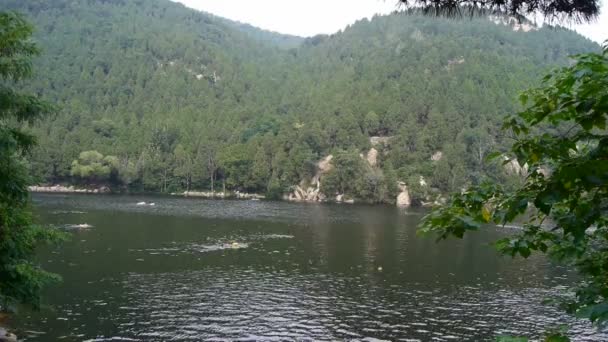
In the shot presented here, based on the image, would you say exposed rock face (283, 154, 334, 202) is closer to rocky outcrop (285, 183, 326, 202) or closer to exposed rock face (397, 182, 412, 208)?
rocky outcrop (285, 183, 326, 202)

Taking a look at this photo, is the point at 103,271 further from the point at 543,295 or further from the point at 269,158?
the point at 269,158

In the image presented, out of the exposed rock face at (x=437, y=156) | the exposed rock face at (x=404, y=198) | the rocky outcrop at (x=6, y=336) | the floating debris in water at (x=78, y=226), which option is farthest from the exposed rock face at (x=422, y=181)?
the rocky outcrop at (x=6, y=336)

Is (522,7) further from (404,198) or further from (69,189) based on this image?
(69,189)

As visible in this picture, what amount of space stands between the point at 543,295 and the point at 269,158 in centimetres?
12036

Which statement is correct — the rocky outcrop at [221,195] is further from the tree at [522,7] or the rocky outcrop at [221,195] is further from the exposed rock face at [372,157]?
the tree at [522,7]

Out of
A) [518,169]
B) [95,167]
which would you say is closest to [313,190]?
[518,169]

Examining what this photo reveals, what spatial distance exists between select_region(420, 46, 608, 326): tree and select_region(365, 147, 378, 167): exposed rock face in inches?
5375

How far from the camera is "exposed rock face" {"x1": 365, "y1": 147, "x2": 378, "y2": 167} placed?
144 meters

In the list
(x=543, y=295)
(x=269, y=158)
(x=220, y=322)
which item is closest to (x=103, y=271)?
(x=220, y=322)

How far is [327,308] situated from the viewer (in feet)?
105

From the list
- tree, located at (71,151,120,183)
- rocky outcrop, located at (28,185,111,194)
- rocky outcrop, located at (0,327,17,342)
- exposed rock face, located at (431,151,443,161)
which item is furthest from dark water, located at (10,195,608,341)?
tree, located at (71,151,120,183)

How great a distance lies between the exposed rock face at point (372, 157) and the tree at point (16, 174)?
129355 millimetres

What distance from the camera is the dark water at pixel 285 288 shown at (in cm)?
2761

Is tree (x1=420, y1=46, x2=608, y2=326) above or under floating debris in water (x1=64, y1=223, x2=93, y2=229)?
above
